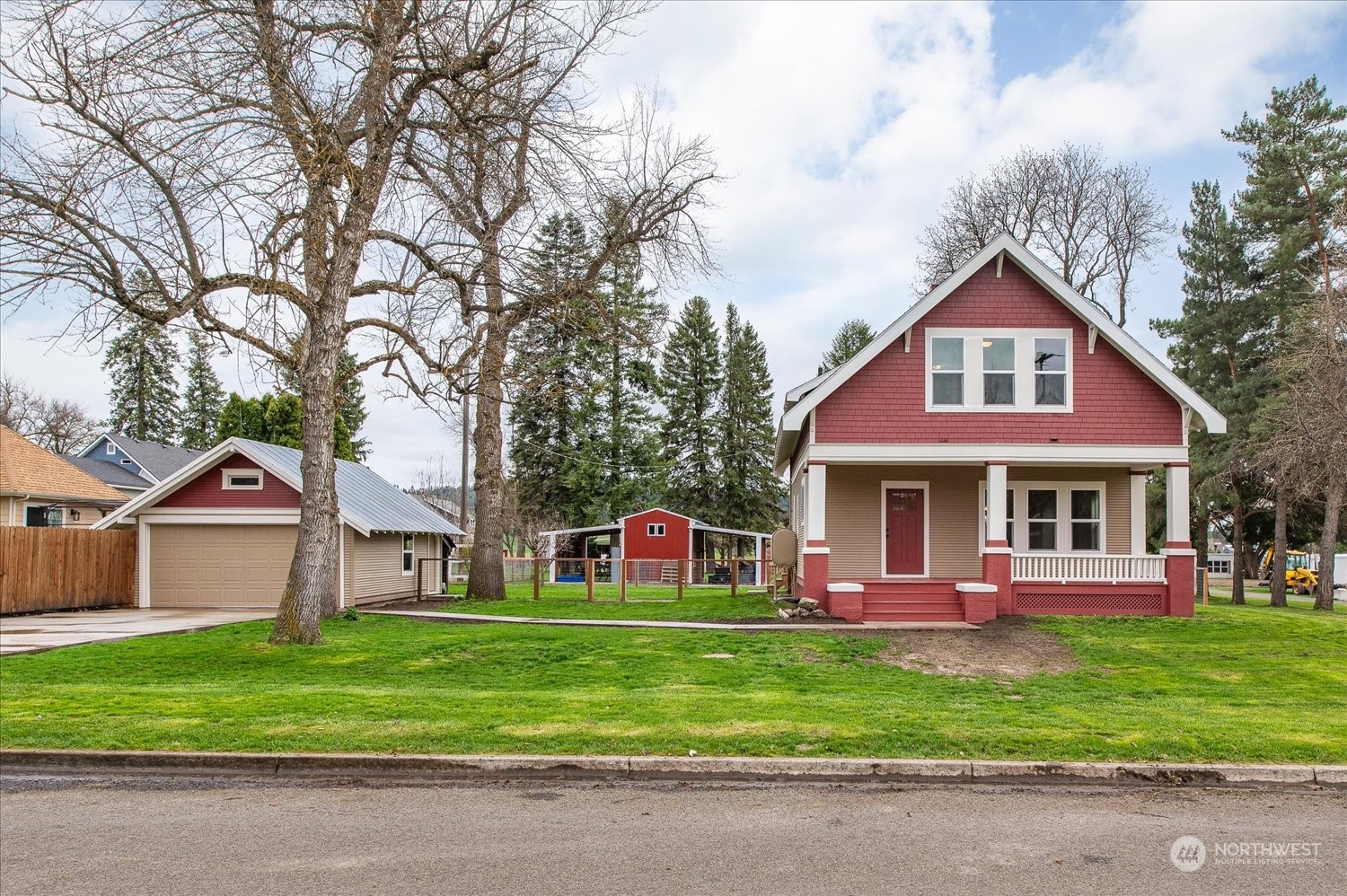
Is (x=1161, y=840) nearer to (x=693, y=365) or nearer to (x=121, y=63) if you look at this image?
(x=121, y=63)

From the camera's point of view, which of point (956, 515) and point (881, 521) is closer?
point (881, 521)

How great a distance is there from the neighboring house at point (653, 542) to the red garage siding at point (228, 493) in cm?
2050

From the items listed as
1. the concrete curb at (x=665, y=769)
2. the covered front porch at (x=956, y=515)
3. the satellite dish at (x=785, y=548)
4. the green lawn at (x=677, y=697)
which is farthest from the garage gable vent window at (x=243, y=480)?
the concrete curb at (x=665, y=769)

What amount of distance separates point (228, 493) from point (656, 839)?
22.1 meters

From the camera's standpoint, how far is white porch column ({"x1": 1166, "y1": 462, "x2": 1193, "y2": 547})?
1912 cm

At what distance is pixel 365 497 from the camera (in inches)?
1082

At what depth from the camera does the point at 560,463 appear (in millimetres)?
52719

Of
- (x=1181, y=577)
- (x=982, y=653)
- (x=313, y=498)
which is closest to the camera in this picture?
(x=982, y=653)

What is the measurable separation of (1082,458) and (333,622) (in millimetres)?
15624

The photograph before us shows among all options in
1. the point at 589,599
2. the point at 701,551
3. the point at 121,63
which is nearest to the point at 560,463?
the point at 701,551

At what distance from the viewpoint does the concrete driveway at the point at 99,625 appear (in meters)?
16.6

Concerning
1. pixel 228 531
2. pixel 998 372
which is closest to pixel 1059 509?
pixel 998 372

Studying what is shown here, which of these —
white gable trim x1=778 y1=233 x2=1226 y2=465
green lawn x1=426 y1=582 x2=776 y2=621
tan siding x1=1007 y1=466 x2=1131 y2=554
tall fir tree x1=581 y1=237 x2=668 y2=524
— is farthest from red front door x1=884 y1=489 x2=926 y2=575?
tall fir tree x1=581 y1=237 x2=668 y2=524

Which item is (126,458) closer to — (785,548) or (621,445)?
(621,445)
